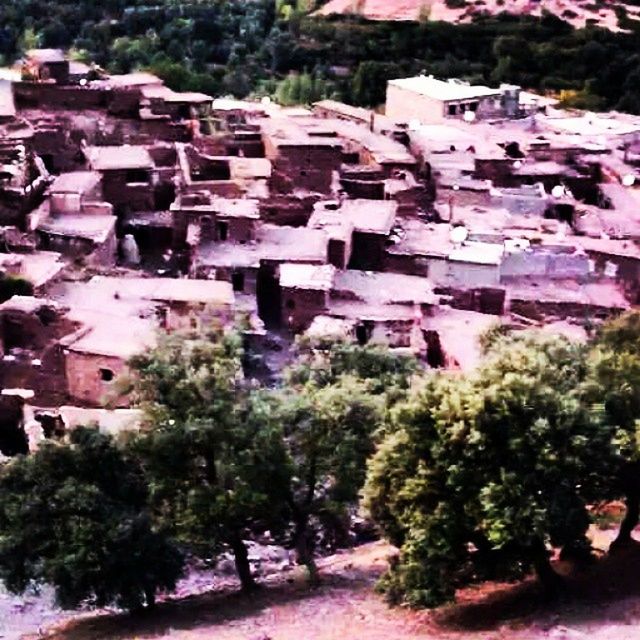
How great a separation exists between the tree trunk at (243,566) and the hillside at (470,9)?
61176 mm

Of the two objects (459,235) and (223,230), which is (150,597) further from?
(459,235)

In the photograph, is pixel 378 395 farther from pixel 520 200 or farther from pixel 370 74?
pixel 370 74

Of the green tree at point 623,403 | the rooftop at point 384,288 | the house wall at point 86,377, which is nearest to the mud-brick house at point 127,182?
the rooftop at point 384,288

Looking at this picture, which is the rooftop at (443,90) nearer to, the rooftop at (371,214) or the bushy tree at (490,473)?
the rooftop at (371,214)

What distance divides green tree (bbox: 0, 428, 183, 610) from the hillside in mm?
62107

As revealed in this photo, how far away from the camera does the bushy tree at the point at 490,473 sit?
14414mm

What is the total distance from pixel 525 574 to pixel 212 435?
4.69 meters

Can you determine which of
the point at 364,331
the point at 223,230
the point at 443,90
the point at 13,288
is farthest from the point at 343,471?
the point at 443,90

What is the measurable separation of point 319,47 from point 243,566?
55345mm

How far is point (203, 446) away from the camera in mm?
16375

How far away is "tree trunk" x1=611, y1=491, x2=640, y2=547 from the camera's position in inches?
631

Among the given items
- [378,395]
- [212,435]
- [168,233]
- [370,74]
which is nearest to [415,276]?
[168,233]

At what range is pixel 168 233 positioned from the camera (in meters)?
31.6

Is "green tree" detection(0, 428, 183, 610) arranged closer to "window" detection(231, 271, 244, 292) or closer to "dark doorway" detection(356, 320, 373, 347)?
"dark doorway" detection(356, 320, 373, 347)
